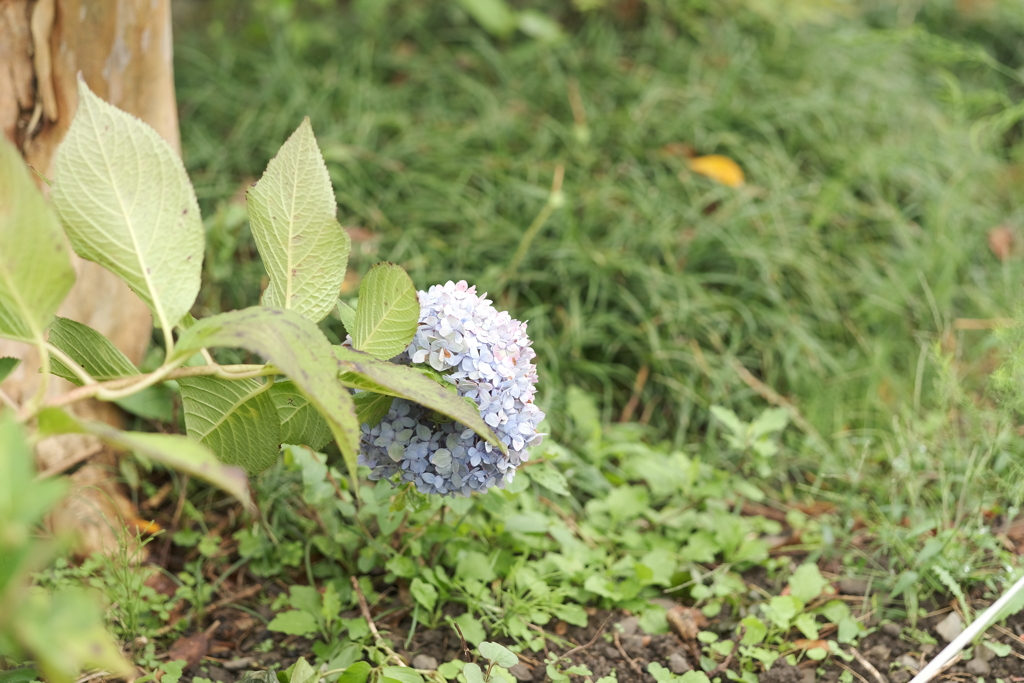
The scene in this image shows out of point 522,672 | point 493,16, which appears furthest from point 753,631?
point 493,16

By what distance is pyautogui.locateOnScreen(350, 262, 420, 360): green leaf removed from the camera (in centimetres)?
112

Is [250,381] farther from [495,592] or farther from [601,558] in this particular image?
[601,558]

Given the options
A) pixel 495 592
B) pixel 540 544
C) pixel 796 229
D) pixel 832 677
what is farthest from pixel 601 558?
pixel 796 229

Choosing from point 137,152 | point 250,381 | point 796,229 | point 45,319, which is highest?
point 137,152

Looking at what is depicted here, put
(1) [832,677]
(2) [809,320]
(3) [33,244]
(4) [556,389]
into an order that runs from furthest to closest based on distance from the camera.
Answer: (2) [809,320] < (4) [556,389] < (1) [832,677] < (3) [33,244]

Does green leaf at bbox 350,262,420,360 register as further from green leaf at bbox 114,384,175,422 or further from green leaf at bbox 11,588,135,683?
green leaf at bbox 114,384,175,422

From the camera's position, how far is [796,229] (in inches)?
105

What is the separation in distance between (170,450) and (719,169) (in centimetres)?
235

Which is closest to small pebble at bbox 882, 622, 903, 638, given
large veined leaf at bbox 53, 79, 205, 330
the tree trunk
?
large veined leaf at bbox 53, 79, 205, 330

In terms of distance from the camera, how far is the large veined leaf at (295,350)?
91 cm

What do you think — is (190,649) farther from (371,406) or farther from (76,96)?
(76,96)

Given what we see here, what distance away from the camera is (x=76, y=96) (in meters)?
1.69

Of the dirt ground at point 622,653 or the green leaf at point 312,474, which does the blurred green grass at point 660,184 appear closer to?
the dirt ground at point 622,653

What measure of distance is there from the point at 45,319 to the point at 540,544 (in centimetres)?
103
